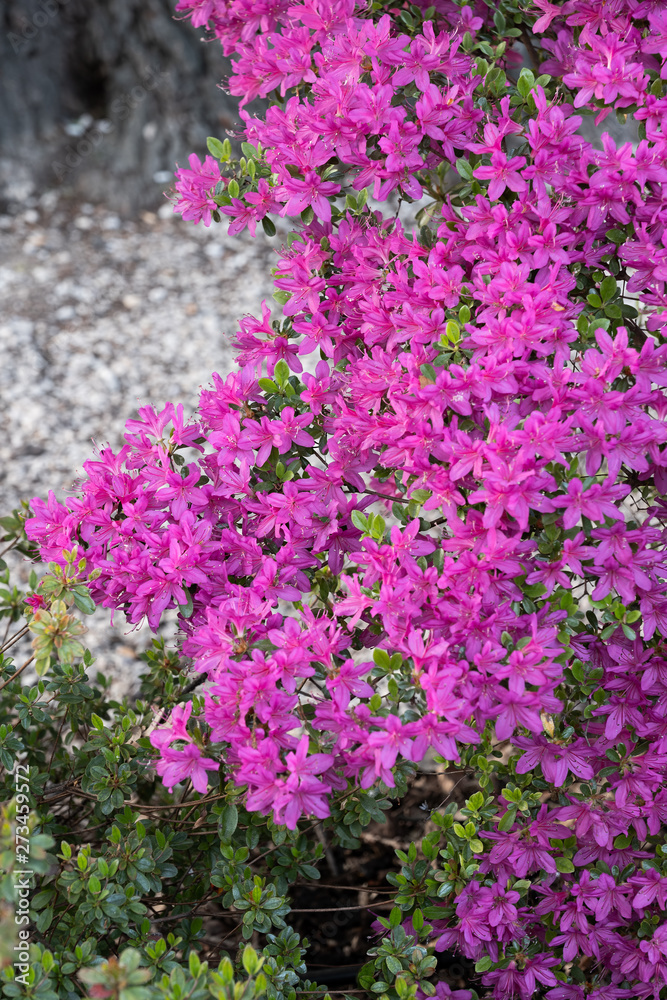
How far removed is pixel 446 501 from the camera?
1.34 meters

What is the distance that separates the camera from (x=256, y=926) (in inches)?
57.1

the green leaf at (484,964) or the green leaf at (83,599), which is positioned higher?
the green leaf at (83,599)

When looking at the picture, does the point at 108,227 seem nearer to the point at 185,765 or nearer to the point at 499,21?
the point at 499,21

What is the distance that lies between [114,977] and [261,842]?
1.05 metres

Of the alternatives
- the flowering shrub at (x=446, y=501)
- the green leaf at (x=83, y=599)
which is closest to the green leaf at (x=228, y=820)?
the flowering shrub at (x=446, y=501)

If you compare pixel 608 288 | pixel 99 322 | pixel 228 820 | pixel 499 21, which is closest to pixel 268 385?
pixel 608 288

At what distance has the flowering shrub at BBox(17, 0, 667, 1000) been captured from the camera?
4.26 feet

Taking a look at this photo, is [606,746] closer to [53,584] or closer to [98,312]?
[53,584]

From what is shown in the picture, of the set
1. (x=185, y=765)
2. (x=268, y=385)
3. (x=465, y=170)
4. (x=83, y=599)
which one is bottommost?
(x=185, y=765)

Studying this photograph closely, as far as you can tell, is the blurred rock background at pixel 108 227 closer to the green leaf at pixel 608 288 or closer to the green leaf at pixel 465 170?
the green leaf at pixel 465 170

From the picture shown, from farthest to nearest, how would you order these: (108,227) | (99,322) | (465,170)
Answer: (108,227) < (99,322) < (465,170)

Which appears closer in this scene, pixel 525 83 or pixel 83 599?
pixel 83 599

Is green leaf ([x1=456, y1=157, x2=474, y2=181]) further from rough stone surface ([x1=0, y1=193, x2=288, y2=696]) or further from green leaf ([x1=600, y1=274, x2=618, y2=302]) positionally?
rough stone surface ([x1=0, y1=193, x2=288, y2=696])

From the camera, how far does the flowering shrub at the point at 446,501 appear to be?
51.1 inches
